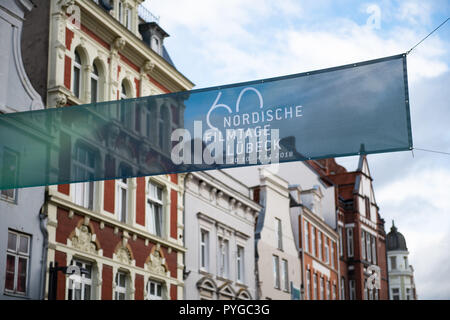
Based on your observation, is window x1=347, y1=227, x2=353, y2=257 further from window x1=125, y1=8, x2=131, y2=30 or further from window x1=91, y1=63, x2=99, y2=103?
window x1=91, y1=63, x2=99, y2=103

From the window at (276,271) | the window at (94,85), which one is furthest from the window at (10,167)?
the window at (276,271)

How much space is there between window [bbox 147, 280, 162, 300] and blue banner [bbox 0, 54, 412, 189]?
1440 cm

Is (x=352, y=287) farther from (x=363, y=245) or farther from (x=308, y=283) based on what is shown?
(x=308, y=283)

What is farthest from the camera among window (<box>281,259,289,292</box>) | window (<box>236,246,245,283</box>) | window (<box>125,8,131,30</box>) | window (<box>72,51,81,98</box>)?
window (<box>281,259,289,292</box>)

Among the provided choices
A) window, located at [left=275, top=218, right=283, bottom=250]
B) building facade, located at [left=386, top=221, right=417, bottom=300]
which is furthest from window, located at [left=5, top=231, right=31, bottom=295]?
building facade, located at [left=386, top=221, right=417, bottom=300]

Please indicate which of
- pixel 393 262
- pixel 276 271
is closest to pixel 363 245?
pixel 276 271

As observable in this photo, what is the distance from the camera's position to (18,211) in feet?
62.8

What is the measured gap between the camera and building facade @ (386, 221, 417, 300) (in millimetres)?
81625

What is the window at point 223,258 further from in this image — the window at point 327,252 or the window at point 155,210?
the window at point 327,252

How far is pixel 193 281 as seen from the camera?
2797cm

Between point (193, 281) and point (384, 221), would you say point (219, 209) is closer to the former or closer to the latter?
point (193, 281)

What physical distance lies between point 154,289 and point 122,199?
346 cm

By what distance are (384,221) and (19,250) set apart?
40871 millimetres
